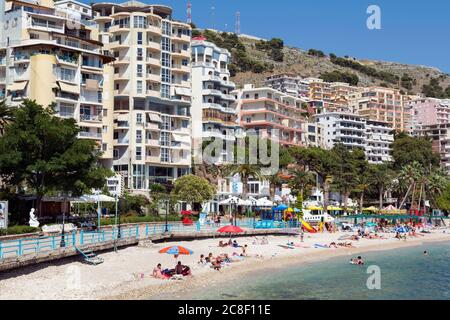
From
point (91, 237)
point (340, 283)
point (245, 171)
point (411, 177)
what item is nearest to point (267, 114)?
point (411, 177)

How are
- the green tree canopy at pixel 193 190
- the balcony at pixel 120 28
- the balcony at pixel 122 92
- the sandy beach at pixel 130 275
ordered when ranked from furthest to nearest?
the balcony at pixel 120 28
the balcony at pixel 122 92
the green tree canopy at pixel 193 190
the sandy beach at pixel 130 275

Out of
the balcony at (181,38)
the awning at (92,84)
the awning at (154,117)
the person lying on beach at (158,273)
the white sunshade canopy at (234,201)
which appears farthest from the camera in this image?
the balcony at (181,38)

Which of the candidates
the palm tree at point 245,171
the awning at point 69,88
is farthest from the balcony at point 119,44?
the palm tree at point 245,171

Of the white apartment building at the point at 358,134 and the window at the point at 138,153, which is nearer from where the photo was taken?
the window at the point at 138,153

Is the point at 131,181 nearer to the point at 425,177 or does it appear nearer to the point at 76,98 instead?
the point at 76,98

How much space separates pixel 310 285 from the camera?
128 ft

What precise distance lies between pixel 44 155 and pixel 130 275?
21.6m

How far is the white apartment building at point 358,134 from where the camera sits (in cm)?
16051

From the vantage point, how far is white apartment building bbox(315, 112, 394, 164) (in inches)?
6319

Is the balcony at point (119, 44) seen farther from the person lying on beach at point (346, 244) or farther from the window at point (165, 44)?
the person lying on beach at point (346, 244)

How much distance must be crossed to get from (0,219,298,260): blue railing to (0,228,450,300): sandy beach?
1.33m

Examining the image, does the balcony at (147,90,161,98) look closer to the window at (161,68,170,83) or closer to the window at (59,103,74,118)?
the window at (161,68,170,83)

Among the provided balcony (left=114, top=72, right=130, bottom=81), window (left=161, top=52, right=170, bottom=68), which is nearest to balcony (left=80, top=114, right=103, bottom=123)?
balcony (left=114, top=72, right=130, bottom=81)

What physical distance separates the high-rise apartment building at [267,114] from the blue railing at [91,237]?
5656cm
